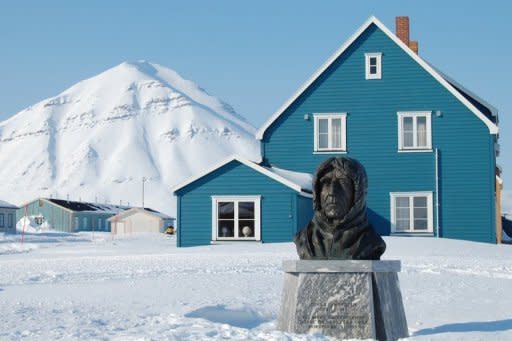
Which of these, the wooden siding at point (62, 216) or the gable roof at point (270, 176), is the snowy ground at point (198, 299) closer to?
the gable roof at point (270, 176)

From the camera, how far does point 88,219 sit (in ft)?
317

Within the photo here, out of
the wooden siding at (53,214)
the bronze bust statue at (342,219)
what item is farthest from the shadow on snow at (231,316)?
the wooden siding at (53,214)

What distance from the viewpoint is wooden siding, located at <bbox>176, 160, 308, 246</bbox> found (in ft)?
98.1

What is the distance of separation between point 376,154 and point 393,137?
90cm

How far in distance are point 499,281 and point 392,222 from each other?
15053 mm

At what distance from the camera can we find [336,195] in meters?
9.80

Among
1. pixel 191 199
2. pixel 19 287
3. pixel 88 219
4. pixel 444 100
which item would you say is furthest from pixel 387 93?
pixel 88 219

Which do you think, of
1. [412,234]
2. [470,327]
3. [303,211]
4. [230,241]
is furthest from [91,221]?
[470,327]

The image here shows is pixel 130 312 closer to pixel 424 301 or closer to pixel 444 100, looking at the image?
pixel 424 301

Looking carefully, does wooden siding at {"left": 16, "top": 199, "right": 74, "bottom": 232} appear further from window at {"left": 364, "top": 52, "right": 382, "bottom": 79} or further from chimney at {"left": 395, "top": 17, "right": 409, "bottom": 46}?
window at {"left": 364, "top": 52, "right": 382, "bottom": 79}

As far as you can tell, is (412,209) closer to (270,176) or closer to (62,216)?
(270,176)

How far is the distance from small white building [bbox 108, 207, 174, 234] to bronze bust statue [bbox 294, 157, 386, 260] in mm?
83963

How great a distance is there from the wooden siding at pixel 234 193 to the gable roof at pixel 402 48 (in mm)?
2632

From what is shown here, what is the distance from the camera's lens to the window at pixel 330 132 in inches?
1265
